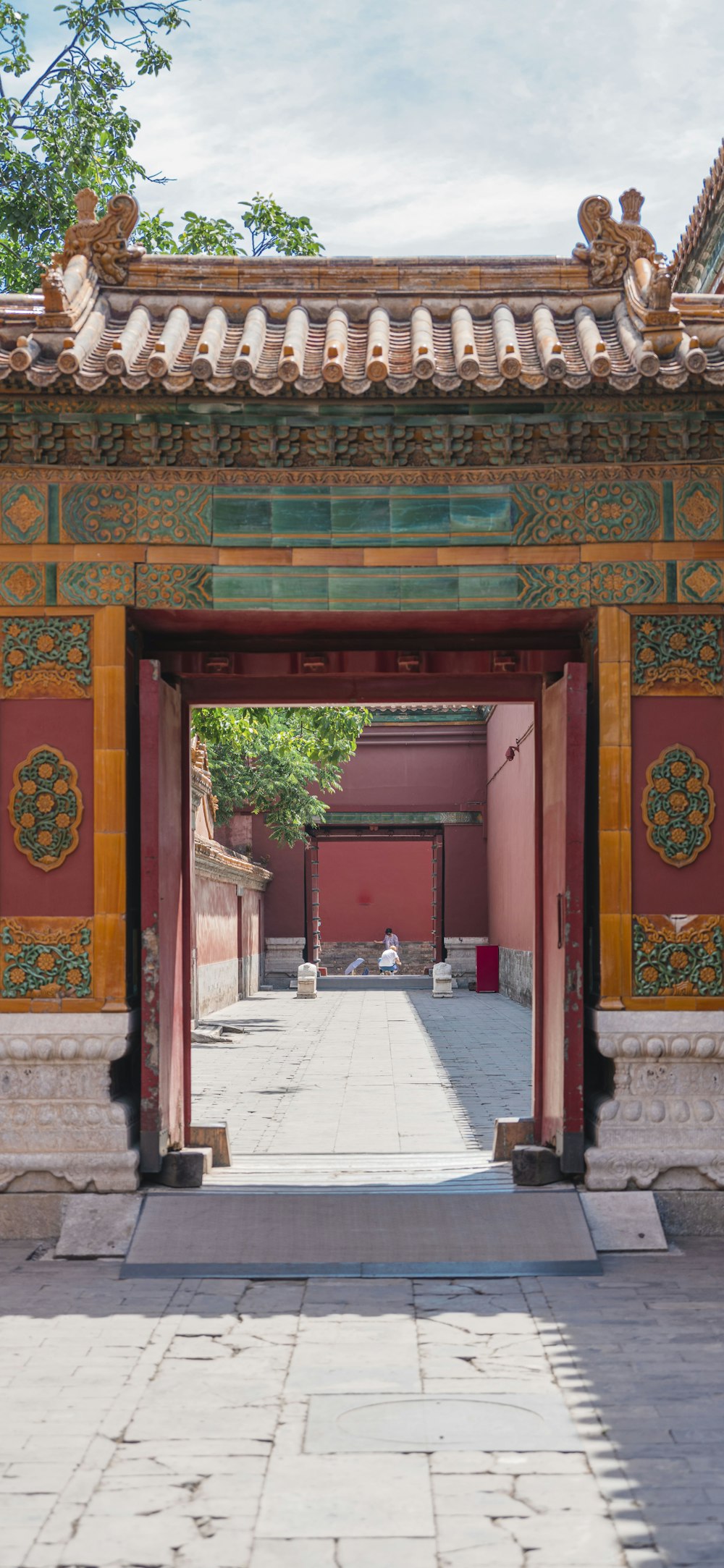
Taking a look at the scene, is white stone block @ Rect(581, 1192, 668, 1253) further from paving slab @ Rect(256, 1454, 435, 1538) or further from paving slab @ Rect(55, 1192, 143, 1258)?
paving slab @ Rect(256, 1454, 435, 1538)

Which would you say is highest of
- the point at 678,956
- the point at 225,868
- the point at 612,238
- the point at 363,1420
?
the point at 612,238

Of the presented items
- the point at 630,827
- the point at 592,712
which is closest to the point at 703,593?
the point at 592,712

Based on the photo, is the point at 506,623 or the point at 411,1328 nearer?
the point at 411,1328

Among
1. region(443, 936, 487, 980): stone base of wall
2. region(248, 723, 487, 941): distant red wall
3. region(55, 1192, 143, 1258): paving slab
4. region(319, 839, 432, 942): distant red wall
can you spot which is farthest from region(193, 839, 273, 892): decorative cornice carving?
region(55, 1192, 143, 1258): paving slab

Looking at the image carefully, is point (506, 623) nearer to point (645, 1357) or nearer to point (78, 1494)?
point (645, 1357)

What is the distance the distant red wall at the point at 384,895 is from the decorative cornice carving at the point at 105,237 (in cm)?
2590

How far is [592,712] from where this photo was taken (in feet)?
21.1

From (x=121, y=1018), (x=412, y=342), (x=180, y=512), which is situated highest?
(x=412, y=342)

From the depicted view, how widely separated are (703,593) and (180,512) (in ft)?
7.98

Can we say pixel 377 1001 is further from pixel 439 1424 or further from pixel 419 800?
pixel 439 1424

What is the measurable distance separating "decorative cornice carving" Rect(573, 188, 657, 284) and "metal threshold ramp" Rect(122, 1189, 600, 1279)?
468 cm

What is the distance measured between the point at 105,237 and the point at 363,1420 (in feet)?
19.2

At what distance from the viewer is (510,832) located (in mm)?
23188

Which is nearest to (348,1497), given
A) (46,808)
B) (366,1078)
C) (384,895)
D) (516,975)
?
(46,808)
